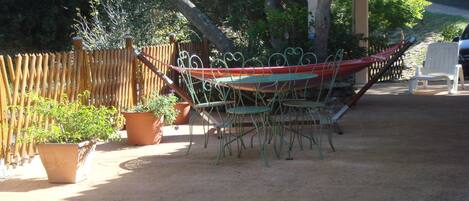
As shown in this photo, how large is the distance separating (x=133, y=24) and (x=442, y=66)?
17.9ft

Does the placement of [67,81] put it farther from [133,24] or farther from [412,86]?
[412,86]

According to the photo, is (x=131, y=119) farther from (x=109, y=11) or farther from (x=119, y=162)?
(x=109, y=11)

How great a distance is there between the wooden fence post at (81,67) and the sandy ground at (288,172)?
0.71 m

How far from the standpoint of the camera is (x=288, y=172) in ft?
18.0

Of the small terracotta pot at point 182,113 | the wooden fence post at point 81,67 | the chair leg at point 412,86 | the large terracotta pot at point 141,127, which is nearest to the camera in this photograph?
the large terracotta pot at point 141,127

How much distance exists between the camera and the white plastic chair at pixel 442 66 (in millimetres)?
11242

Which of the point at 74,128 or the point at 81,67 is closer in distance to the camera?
the point at 74,128

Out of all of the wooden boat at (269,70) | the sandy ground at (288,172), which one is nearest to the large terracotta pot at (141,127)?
the sandy ground at (288,172)

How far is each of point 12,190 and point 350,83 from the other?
5997 millimetres

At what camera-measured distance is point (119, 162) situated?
6121mm

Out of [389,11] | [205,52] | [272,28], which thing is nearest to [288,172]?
[272,28]

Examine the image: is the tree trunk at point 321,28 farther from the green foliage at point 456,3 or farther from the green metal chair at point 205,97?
the green foliage at point 456,3

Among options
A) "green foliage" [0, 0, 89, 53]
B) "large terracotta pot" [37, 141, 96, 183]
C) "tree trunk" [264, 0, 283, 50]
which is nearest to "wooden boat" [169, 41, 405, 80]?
"large terracotta pot" [37, 141, 96, 183]

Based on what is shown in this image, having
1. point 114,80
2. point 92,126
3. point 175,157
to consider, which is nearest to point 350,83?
point 114,80
